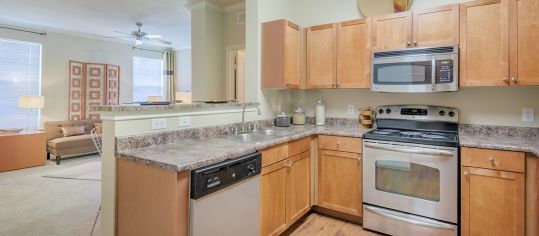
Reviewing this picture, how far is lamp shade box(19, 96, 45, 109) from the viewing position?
17.0ft

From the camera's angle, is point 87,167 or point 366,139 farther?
point 87,167

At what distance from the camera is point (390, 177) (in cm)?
255

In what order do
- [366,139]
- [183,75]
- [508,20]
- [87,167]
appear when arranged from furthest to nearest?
1. [183,75]
2. [87,167]
3. [366,139]
4. [508,20]

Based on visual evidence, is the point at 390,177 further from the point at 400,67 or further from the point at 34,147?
the point at 34,147

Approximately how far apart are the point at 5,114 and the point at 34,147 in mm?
1043

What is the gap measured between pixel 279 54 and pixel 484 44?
1.79m

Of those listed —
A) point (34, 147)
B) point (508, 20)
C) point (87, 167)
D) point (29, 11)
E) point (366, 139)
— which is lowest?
point (87, 167)

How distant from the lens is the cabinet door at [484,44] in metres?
2.30

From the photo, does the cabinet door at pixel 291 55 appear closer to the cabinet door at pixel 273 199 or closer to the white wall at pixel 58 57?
the cabinet door at pixel 273 199

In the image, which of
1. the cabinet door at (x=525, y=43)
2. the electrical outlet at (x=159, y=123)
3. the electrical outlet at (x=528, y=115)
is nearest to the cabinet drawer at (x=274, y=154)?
the electrical outlet at (x=159, y=123)

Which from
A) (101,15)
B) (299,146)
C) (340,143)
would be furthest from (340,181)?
(101,15)

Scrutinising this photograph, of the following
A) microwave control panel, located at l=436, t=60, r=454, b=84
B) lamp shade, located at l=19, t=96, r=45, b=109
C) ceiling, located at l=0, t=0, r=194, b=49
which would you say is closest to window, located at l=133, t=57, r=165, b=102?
ceiling, located at l=0, t=0, r=194, b=49

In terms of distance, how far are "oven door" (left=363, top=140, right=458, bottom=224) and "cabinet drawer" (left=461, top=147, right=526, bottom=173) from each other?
0.28 ft

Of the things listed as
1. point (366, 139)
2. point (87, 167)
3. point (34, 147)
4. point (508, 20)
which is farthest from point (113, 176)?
point (34, 147)
